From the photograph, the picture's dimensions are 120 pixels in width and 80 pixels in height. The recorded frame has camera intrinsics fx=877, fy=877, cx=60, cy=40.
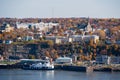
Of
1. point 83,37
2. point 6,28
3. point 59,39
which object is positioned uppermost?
point 6,28

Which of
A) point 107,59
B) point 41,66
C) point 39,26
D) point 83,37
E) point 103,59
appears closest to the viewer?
point 41,66

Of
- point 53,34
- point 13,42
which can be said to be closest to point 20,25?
point 53,34

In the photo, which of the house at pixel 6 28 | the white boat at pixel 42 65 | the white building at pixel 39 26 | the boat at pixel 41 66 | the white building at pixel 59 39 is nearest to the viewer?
the white boat at pixel 42 65

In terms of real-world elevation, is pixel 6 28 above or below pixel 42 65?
above

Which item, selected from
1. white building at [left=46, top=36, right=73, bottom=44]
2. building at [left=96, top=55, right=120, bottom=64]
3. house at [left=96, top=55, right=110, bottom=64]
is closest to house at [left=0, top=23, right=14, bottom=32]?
white building at [left=46, top=36, right=73, bottom=44]

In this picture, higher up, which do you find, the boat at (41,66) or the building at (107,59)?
the building at (107,59)

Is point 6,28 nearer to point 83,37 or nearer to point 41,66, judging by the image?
point 83,37

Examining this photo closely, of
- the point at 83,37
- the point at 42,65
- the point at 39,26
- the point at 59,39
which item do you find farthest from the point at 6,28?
the point at 42,65

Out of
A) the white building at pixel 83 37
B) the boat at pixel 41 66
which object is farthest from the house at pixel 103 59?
the white building at pixel 83 37

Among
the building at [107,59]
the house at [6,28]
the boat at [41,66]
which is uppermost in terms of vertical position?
the house at [6,28]

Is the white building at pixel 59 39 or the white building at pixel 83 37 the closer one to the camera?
the white building at pixel 59 39

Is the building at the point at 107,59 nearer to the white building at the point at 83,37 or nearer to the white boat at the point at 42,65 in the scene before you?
the white boat at the point at 42,65
